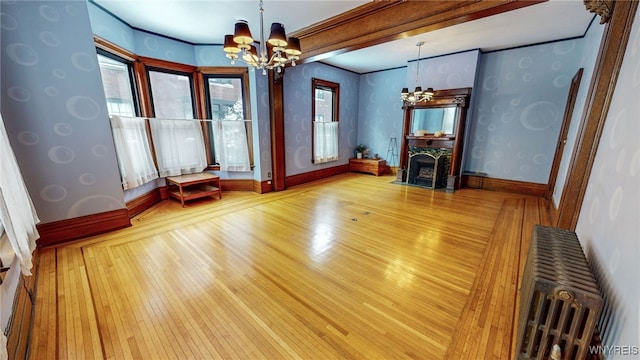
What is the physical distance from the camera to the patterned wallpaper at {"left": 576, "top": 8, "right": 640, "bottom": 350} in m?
1.03

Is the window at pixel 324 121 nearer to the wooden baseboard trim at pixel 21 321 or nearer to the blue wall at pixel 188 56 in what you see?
the blue wall at pixel 188 56

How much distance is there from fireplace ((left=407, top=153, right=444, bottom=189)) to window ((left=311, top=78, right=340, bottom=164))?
2060mm

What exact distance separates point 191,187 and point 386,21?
4274 millimetres

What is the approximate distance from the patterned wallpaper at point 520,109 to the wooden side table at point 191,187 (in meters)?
5.45

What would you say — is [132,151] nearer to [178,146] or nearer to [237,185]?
[178,146]

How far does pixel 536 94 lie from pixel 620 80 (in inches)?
137

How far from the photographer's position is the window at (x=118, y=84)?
10.7ft

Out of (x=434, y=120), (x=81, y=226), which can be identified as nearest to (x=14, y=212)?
(x=81, y=226)

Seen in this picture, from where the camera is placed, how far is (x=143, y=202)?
3.76 m

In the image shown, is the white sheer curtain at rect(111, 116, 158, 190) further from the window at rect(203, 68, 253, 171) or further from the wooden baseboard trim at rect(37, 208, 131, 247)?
the window at rect(203, 68, 253, 171)

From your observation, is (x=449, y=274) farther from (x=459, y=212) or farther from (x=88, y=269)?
(x=88, y=269)

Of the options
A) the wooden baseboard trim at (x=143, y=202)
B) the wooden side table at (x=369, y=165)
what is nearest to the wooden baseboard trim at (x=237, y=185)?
the wooden baseboard trim at (x=143, y=202)

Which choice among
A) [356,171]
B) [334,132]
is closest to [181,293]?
[334,132]

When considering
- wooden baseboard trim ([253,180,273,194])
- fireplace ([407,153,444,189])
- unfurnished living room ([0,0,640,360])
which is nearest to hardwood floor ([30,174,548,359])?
unfurnished living room ([0,0,640,360])
